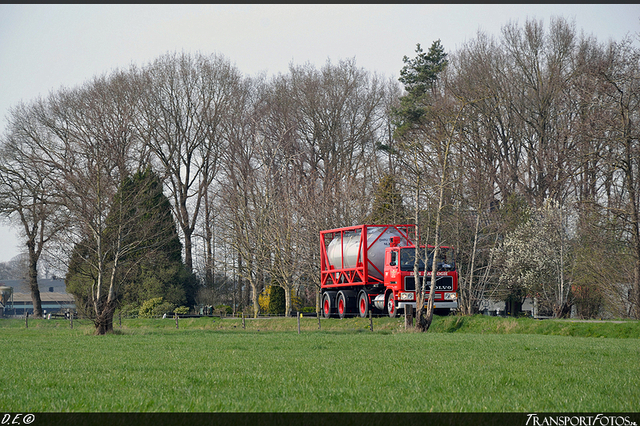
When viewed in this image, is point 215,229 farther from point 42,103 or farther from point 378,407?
point 378,407

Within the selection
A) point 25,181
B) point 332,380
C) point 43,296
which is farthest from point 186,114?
point 43,296

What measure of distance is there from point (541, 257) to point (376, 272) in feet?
34.7

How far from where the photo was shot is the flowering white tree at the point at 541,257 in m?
35.8

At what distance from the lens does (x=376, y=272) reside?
32.9 metres

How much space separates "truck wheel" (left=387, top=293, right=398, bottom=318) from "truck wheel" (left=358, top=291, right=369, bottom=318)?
62.3 inches

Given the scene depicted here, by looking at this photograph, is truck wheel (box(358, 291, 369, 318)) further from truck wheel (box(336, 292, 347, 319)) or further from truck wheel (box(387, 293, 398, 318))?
truck wheel (box(387, 293, 398, 318))

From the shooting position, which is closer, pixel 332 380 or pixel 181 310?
pixel 332 380

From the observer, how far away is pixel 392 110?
1961 inches

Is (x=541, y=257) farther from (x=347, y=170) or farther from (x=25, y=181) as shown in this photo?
(x=25, y=181)

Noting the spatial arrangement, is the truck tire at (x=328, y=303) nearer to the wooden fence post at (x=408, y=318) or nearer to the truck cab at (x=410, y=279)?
the truck cab at (x=410, y=279)

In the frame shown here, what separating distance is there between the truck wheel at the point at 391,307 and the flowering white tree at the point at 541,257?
29.9 feet

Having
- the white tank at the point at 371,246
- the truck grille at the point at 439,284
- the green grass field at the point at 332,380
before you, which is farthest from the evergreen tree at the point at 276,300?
the green grass field at the point at 332,380
